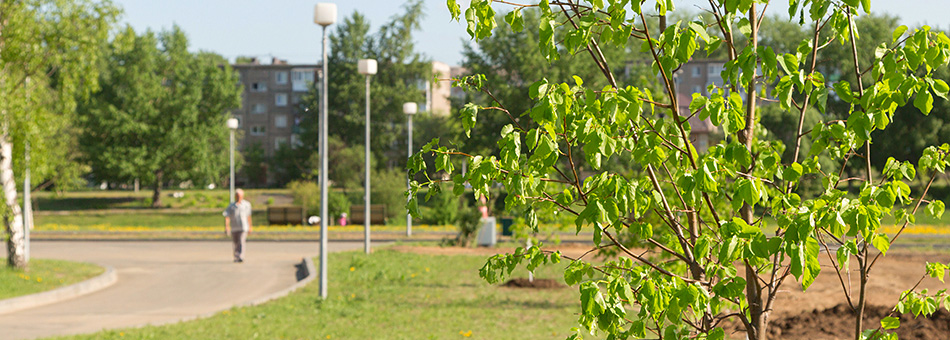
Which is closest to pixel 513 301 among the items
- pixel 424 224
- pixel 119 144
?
pixel 424 224

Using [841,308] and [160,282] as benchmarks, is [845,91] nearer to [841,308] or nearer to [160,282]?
[841,308]

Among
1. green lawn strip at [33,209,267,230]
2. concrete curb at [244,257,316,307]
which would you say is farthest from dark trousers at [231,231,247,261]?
green lawn strip at [33,209,267,230]

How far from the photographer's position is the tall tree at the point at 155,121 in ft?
167

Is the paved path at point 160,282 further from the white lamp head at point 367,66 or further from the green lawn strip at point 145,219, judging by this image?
the green lawn strip at point 145,219

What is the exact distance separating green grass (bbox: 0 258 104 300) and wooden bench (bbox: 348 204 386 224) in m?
18.3

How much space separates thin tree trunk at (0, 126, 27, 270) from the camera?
52.1 ft

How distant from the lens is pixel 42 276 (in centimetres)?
1517

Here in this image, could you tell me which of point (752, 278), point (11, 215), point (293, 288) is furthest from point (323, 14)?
point (752, 278)

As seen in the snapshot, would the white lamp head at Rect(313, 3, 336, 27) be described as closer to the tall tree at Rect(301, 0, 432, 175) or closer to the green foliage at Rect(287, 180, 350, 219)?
the green foliage at Rect(287, 180, 350, 219)

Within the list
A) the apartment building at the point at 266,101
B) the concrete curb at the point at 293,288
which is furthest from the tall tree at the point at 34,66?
the apartment building at the point at 266,101

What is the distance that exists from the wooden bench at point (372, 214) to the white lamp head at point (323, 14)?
24.3 metres

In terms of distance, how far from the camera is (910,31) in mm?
3053

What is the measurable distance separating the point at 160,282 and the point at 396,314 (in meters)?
7.42

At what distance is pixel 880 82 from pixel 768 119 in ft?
147
